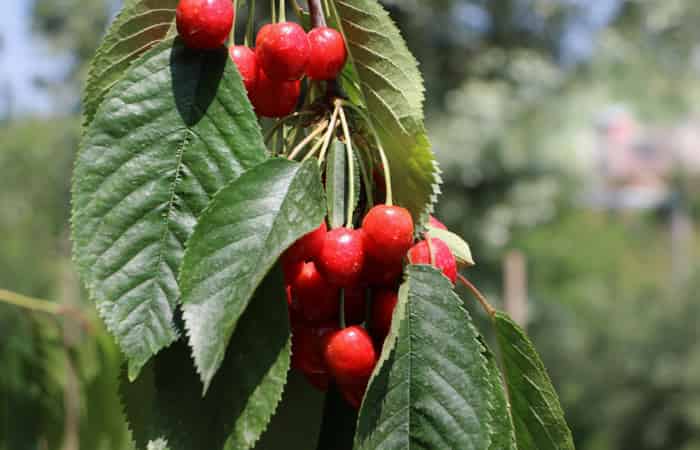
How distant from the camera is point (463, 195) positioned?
678 cm

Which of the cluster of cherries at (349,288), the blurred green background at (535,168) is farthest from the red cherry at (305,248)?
the blurred green background at (535,168)

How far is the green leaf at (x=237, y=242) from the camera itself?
394 mm

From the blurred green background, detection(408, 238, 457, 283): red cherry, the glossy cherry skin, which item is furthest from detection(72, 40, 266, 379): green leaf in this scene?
the blurred green background

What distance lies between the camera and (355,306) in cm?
52

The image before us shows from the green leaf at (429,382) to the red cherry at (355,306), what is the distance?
1.9 inches

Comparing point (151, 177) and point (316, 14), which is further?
point (316, 14)

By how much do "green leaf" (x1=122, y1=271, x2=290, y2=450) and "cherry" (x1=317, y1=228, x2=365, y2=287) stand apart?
0.11 feet

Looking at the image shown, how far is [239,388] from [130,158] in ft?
0.46

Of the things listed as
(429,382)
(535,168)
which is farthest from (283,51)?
(535,168)

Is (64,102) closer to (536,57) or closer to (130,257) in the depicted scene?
(536,57)

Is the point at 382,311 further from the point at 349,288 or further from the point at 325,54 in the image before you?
the point at 325,54

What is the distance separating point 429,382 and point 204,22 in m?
0.24

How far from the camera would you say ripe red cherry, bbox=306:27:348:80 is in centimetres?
54

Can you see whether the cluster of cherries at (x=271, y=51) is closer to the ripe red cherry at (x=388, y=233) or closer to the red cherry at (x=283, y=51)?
the red cherry at (x=283, y=51)
